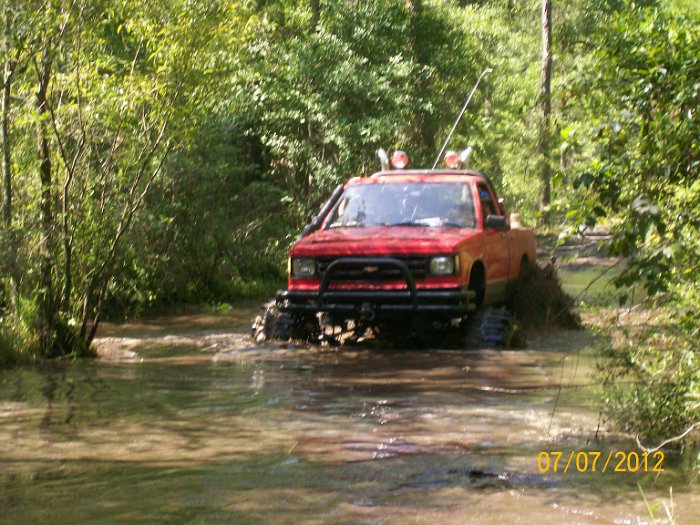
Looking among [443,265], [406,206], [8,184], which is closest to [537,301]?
[406,206]

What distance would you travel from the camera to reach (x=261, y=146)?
23234mm

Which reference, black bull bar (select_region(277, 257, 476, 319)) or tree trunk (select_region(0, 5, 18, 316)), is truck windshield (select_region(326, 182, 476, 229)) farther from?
tree trunk (select_region(0, 5, 18, 316))

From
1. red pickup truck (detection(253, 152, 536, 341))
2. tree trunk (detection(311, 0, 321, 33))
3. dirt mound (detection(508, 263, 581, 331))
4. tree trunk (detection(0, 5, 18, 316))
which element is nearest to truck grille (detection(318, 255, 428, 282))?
red pickup truck (detection(253, 152, 536, 341))

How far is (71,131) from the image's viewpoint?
11.7m

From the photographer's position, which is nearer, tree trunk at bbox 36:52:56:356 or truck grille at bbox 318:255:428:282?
tree trunk at bbox 36:52:56:356

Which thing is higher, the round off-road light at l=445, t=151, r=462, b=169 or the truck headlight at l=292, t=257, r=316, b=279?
the round off-road light at l=445, t=151, r=462, b=169

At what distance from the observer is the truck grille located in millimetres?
11852

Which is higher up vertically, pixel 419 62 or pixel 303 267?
pixel 419 62

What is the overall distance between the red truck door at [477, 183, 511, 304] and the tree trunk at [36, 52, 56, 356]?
179 inches

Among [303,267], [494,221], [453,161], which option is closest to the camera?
[303,267]

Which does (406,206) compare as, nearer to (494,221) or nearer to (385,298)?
(494,221)

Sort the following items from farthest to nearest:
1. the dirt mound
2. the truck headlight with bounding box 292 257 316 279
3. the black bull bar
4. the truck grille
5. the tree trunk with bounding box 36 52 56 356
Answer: the dirt mound, the truck headlight with bounding box 292 257 316 279, the truck grille, the black bull bar, the tree trunk with bounding box 36 52 56 356

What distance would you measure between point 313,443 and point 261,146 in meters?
16.4

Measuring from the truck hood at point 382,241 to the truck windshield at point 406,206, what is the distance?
0.26m
